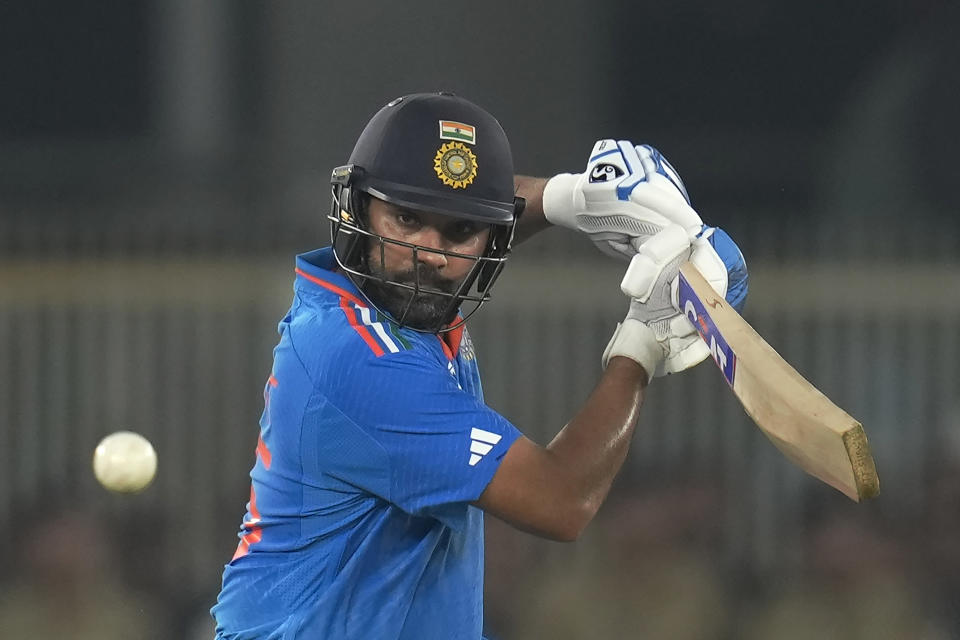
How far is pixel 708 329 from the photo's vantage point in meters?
2.79

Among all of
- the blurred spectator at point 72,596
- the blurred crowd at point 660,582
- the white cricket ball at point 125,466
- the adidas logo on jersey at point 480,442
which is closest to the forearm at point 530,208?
the adidas logo on jersey at point 480,442

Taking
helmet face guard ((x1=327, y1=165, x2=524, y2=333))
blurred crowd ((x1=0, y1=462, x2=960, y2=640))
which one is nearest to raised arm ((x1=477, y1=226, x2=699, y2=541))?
helmet face guard ((x1=327, y1=165, x2=524, y2=333))

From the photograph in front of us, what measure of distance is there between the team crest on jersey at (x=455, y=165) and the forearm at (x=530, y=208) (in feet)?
1.91

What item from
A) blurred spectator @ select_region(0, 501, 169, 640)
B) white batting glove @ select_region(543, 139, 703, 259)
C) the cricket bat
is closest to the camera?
Answer: the cricket bat

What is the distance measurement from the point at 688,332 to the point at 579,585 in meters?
3.35

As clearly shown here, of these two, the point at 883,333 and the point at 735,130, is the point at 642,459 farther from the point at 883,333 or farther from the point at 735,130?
the point at 735,130

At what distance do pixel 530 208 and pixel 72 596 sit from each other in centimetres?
352

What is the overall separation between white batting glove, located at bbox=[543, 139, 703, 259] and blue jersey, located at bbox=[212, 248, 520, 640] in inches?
18.5

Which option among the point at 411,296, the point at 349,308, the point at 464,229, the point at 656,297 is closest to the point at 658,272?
the point at 656,297

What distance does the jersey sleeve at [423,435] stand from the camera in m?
2.51

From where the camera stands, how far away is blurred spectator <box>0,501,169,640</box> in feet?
19.7

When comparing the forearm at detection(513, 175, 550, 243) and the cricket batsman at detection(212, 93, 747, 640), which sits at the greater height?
the forearm at detection(513, 175, 550, 243)

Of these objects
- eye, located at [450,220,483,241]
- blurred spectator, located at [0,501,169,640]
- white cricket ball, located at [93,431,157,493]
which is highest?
eye, located at [450,220,483,241]

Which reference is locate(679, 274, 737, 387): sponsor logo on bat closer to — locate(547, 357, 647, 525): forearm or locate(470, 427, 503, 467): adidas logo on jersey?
Result: locate(547, 357, 647, 525): forearm
